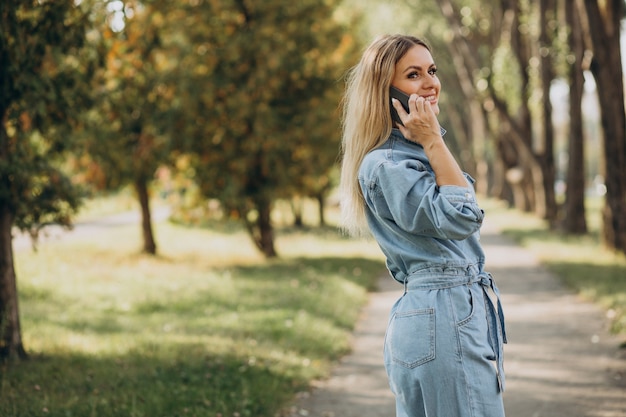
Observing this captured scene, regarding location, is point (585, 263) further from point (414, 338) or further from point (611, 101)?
point (414, 338)

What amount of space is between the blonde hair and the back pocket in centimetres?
48

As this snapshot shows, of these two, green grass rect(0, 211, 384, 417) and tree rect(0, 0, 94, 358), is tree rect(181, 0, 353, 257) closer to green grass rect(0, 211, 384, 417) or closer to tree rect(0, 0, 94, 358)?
green grass rect(0, 211, 384, 417)

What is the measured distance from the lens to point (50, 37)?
707cm

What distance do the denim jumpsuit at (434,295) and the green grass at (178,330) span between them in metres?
3.05

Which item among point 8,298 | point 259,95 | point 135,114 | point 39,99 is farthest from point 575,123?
point 8,298

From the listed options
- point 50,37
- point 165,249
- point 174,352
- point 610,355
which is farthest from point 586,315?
point 165,249

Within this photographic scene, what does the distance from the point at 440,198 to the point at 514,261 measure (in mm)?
14575

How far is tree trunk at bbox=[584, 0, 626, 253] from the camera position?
14773 millimetres

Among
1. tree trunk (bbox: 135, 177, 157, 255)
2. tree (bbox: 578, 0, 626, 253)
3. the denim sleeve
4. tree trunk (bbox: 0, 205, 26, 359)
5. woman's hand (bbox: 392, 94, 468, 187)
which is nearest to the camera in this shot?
the denim sleeve

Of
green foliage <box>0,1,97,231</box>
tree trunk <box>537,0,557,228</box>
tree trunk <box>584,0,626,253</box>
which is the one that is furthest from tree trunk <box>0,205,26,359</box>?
tree trunk <box>537,0,557,228</box>

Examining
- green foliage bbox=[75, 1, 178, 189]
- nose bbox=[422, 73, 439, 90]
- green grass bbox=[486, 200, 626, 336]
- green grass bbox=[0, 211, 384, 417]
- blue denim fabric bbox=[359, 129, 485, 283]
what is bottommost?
green grass bbox=[486, 200, 626, 336]

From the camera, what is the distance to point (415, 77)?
10.1 feet

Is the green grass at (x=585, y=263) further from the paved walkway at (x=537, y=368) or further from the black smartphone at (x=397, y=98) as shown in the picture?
the black smartphone at (x=397, y=98)

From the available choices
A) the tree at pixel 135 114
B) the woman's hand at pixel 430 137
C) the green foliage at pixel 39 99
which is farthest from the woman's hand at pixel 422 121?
the tree at pixel 135 114
